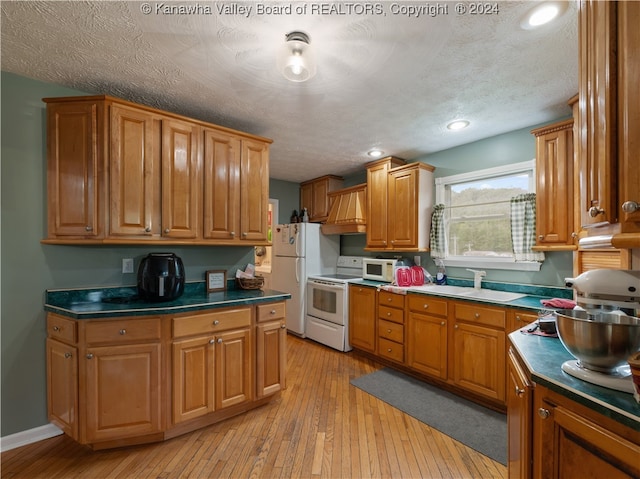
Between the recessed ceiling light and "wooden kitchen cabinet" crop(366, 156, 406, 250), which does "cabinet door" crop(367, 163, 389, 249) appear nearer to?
"wooden kitchen cabinet" crop(366, 156, 406, 250)

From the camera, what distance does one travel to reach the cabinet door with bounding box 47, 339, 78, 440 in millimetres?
1880

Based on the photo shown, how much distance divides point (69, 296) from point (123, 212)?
0.74 m

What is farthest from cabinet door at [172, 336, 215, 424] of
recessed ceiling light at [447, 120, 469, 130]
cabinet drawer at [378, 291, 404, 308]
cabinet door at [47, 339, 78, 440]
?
recessed ceiling light at [447, 120, 469, 130]

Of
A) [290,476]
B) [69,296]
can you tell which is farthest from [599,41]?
[69,296]

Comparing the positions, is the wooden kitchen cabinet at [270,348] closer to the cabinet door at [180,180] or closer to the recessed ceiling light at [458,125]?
the cabinet door at [180,180]

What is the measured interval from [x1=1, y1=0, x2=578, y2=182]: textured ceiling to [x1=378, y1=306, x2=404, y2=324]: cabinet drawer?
1.88m

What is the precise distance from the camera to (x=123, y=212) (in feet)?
6.90

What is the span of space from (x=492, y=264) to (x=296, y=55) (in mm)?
2645

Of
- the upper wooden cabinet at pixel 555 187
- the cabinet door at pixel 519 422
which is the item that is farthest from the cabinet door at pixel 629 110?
the upper wooden cabinet at pixel 555 187

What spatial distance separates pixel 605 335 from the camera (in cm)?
100

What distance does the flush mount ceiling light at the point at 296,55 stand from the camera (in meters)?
1.58

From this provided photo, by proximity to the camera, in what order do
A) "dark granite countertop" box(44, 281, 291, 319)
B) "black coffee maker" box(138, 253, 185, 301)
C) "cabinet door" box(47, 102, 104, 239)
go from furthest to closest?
1. "black coffee maker" box(138, 253, 185, 301)
2. "cabinet door" box(47, 102, 104, 239)
3. "dark granite countertop" box(44, 281, 291, 319)

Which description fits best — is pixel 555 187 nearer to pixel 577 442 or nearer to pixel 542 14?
pixel 542 14

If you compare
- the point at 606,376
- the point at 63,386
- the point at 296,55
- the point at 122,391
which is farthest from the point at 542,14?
the point at 63,386
